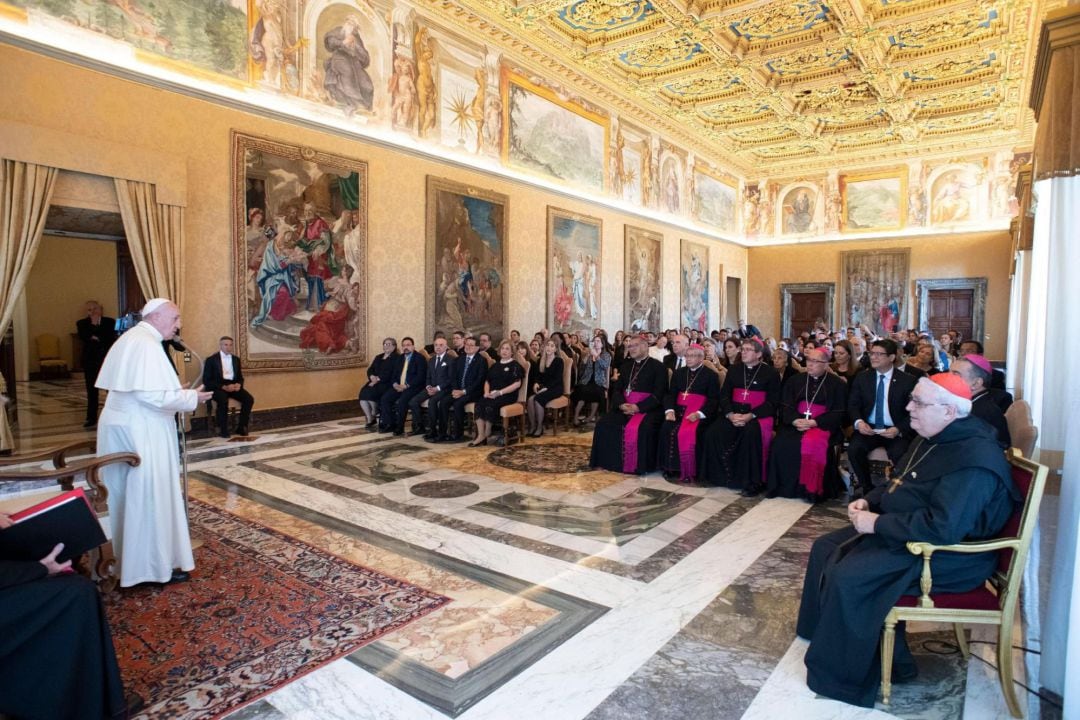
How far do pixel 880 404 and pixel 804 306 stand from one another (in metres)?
18.5

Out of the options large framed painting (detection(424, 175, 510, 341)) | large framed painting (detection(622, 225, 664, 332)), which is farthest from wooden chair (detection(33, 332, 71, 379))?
large framed painting (detection(622, 225, 664, 332))

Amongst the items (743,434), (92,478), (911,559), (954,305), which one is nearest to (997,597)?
(911,559)

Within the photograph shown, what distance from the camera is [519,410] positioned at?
8.14 meters

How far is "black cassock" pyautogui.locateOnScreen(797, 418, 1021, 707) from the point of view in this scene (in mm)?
2541

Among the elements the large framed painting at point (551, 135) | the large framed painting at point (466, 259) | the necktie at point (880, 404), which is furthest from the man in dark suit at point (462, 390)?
the large framed painting at point (551, 135)

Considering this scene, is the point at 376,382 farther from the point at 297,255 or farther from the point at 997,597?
the point at 997,597

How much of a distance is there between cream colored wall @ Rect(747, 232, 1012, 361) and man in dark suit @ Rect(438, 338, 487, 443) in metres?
17.5

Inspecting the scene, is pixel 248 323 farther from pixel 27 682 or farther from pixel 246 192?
pixel 27 682

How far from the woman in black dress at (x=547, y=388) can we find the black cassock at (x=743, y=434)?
285cm

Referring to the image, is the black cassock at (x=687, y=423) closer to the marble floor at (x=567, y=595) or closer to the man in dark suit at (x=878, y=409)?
the marble floor at (x=567, y=595)

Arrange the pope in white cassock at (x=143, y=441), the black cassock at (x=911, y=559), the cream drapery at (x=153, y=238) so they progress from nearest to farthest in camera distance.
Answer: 1. the black cassock at (x=911, y=559)
2. the pope in white cassock at (x=143, y=441)
3. the cream drapery at (x=153, y=238)

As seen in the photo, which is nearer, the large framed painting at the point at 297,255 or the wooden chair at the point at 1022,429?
the wooden chair at the point at 1022,429

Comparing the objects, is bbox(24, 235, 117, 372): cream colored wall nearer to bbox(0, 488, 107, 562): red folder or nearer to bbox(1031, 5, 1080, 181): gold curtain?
bbox(0, 488, 107, 562): red folder

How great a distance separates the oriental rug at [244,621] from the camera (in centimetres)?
271
